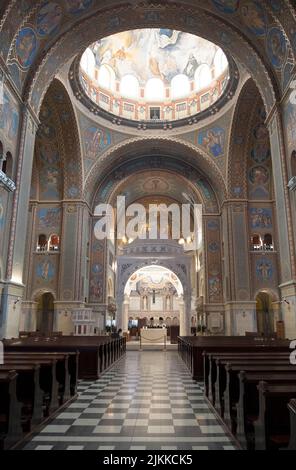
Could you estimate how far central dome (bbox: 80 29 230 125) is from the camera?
21750 mm

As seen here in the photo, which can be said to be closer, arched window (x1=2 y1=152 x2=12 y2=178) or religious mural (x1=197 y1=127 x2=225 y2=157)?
arched window (x1=2 y1=152 x2=12 y2=178)

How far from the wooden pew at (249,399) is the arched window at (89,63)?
19998mm

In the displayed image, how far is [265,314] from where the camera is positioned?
2278cm

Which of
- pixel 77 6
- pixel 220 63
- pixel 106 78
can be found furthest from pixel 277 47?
pixel 106 78

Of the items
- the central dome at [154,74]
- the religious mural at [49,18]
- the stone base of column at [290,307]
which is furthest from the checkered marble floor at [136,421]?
the central dome at [154,74]

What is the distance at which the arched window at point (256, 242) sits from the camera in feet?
68.7

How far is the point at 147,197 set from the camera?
31.4 meters

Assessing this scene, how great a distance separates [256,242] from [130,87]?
1262cm

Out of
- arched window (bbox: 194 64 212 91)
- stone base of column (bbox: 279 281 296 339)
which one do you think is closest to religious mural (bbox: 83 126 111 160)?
arched window (bbox: 194 64 212 91)

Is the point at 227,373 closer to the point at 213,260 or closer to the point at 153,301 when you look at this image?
the point at 213,260

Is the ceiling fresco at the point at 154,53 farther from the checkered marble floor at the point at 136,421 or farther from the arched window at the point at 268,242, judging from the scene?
the checkered marble floor at the point at 136,421

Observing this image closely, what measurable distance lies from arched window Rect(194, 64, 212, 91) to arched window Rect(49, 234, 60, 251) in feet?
40.8

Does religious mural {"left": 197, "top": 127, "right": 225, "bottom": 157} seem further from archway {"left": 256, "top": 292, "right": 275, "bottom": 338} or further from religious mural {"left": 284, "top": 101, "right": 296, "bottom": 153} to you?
religious mural {"left": 284, "top": 101, "right": 296, "bottom": 153}
